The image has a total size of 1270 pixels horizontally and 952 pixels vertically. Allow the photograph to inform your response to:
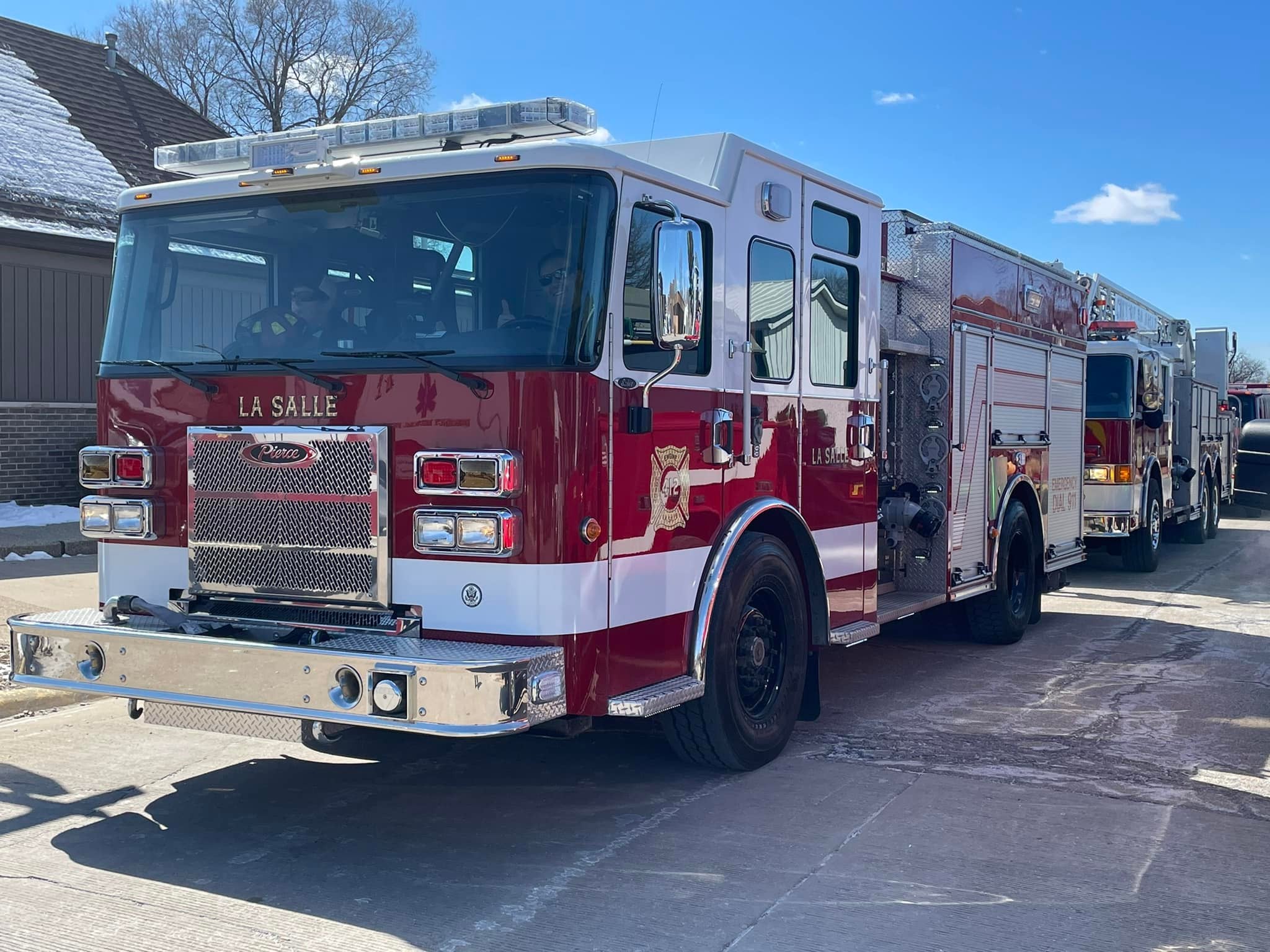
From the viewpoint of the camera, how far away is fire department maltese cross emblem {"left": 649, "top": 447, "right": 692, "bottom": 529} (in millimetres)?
4918

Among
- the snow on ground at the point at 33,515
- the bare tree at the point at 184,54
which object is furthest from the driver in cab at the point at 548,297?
the bare tree at the point at 184,54

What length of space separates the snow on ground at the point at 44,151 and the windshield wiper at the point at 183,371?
10.3 m

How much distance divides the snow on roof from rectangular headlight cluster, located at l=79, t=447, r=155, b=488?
9.15 metres

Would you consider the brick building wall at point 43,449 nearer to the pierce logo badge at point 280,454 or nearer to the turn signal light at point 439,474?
the pierce logo badge at point 280,454

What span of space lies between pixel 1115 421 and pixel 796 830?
9.48m

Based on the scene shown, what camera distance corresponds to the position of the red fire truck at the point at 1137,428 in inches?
517

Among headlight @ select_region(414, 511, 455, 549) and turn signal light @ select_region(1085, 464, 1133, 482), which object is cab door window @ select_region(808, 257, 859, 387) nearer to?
headlight @ select_region(414, 511, 455, 549)

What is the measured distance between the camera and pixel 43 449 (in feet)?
45.4

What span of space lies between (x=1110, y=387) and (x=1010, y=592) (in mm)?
5002

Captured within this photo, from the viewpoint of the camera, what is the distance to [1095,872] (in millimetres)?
4504

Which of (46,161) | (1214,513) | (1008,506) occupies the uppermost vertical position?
(46,161)

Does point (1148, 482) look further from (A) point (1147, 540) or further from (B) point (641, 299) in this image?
(B) point (641, 299)

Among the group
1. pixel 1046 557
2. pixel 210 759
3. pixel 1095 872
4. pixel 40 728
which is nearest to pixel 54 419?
pixel 40 728

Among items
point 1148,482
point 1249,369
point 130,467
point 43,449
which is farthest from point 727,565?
point 1249,369
